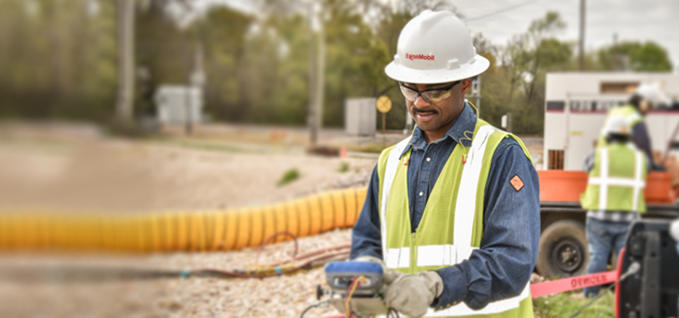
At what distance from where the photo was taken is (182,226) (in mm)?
7871

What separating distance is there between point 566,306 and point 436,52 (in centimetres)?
243

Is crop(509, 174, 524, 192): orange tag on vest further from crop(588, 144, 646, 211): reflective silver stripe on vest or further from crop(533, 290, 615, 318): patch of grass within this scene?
crop(588, 144, 646, 211): reflective silver stripe on vest

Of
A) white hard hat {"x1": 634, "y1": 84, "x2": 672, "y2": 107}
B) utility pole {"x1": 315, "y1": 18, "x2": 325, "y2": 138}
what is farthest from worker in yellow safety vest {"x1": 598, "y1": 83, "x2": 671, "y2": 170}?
utility pole {"x1": 315, "y1": 18, "x2": 325, "y2": 138}

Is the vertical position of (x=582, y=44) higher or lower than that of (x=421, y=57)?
higher

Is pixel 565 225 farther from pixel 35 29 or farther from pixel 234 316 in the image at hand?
pixel 35 29

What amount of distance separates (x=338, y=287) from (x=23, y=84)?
2234 mm

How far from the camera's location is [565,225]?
166 inches

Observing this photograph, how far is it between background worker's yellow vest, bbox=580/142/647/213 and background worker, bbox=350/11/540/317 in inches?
95.7

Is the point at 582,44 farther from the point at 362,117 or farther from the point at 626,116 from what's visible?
the point at 362,117

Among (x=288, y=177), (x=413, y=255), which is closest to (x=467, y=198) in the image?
(x=413, y=255)

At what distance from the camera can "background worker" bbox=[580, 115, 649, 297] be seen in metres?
4.20

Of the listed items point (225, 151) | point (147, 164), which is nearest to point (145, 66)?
point (147, 164)

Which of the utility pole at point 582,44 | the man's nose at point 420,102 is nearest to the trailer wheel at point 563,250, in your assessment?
the utility pole at point 582,44

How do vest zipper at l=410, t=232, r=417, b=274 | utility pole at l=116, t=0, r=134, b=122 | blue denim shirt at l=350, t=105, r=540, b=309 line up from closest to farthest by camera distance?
blue denim shirt at l=350, t=105, r=540, b=309 < vest zipper at l=410, t=232, r=417, b=274 < utility pole at l=116, t=0, r=134, b=122
